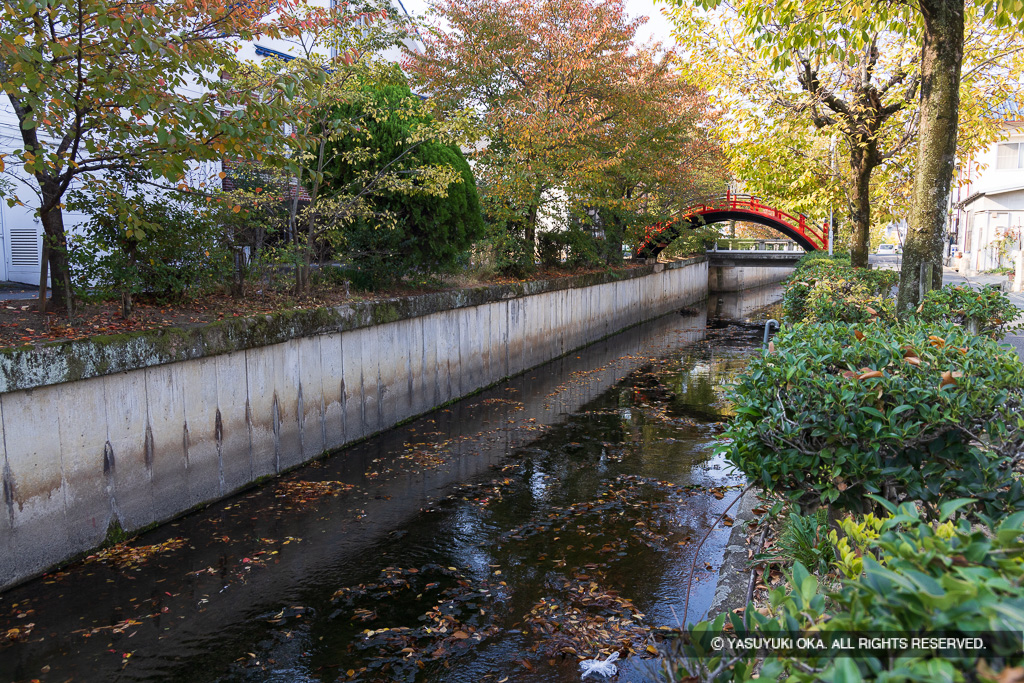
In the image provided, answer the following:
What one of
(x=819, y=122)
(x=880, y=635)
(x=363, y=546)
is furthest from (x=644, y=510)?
(x=819, y=122)

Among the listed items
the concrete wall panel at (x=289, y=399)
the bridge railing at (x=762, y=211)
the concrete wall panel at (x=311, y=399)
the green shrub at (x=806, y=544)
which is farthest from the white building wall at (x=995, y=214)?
the green shrub at (x=806, y=544)

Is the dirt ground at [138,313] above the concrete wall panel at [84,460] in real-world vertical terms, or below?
above

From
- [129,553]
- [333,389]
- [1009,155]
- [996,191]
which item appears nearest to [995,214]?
[996,191]

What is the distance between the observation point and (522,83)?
18.1 meters

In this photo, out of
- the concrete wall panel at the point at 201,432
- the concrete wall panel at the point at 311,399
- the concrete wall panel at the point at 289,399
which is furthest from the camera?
the concrete wall panel at the point at 311,399

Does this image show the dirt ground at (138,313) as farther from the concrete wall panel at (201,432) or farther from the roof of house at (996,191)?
the roof of house at (996,191)

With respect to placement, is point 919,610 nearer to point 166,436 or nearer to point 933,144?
point 933,144

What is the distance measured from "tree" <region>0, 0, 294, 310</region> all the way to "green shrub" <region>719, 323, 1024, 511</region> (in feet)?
18.8

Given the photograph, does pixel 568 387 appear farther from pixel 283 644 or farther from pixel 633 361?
pixel 283 644

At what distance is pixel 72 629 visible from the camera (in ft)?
18.9

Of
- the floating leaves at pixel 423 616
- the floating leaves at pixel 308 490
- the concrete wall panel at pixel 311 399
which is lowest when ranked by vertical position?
the floating leaves at pixel 423 616

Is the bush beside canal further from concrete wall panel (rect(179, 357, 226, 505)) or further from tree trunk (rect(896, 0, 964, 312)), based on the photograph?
concrete wall panel (rect(179, 357, 226, 505))

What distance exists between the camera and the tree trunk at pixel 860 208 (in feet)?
48.8

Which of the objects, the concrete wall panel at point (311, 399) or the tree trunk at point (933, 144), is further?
the concrete wall panel at point (311, 399)
